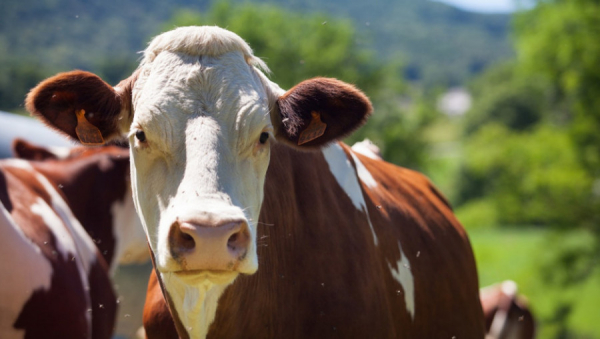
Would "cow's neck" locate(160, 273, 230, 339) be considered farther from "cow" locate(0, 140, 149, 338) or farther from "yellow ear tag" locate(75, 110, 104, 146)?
"cow" locate(0, 140, 149, 338)

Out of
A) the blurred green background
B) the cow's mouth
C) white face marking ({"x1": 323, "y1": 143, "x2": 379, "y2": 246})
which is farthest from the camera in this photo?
the blurred green background

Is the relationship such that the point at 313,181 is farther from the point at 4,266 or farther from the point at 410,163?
the point at 410,163

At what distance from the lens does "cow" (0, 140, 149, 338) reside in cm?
382

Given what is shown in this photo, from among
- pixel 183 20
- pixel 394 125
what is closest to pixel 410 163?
pixel 394 125

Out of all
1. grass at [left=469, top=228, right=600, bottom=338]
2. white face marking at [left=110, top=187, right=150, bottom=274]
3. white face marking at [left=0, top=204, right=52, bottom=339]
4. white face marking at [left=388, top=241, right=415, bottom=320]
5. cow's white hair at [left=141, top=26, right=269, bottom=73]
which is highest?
cow's white hair at [left=141, top=26, right=269, bottom=73]

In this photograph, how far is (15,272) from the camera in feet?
12.5

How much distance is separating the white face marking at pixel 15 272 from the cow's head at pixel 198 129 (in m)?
1.16

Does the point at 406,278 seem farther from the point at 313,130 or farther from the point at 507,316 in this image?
the point at 507,316

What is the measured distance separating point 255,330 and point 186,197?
2.83 ft

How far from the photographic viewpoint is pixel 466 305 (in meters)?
4.34

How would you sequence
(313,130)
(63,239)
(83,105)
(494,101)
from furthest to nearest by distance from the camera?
(494,101) < (63,239) < (313,130) < (83,105)

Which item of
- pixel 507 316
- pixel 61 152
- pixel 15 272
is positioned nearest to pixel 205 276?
pixel 15 272

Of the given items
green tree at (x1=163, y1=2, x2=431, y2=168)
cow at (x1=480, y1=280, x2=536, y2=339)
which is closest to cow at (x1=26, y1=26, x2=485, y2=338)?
cow at (x1=480, y1=280, x2=536, y2=339)

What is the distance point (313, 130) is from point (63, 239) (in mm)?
2282
